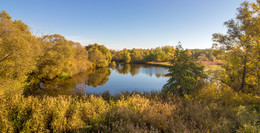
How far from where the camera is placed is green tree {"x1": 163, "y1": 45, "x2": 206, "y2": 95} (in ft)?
27.9

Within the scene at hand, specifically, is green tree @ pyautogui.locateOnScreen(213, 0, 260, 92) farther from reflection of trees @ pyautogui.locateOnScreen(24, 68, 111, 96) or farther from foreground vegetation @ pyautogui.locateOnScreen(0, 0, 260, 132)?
reflection of trees @ pyautogui.locateOnScreen(24, 68, 111, 96)

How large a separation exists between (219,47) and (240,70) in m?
3.81

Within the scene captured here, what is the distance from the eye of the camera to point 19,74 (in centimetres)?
1110

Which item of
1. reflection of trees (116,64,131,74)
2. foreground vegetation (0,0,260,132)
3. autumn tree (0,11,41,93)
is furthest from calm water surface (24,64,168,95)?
reflection of trees (116,64,131,74)

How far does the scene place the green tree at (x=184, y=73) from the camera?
852 centimetres

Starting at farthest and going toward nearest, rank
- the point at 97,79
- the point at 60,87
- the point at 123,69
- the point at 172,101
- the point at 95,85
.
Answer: the point at 123,69 → the point at 97,79 → the point at 95,85 → the point at 60,87 → the point at 172,101

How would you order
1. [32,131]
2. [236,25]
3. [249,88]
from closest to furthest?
[32,131], [249,88], [236,25]

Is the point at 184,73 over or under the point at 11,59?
under

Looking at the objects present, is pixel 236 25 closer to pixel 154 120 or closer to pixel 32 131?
pixel 154 120

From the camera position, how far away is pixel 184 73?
8352 millimetres

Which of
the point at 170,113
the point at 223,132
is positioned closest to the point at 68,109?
the point at 170,113

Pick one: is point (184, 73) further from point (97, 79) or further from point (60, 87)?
point (97, 79)

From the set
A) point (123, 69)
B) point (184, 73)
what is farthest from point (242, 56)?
point (123, 69)

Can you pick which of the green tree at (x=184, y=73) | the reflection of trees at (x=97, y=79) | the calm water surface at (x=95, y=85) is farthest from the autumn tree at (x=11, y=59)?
the green tree at (x=184, y=73)
